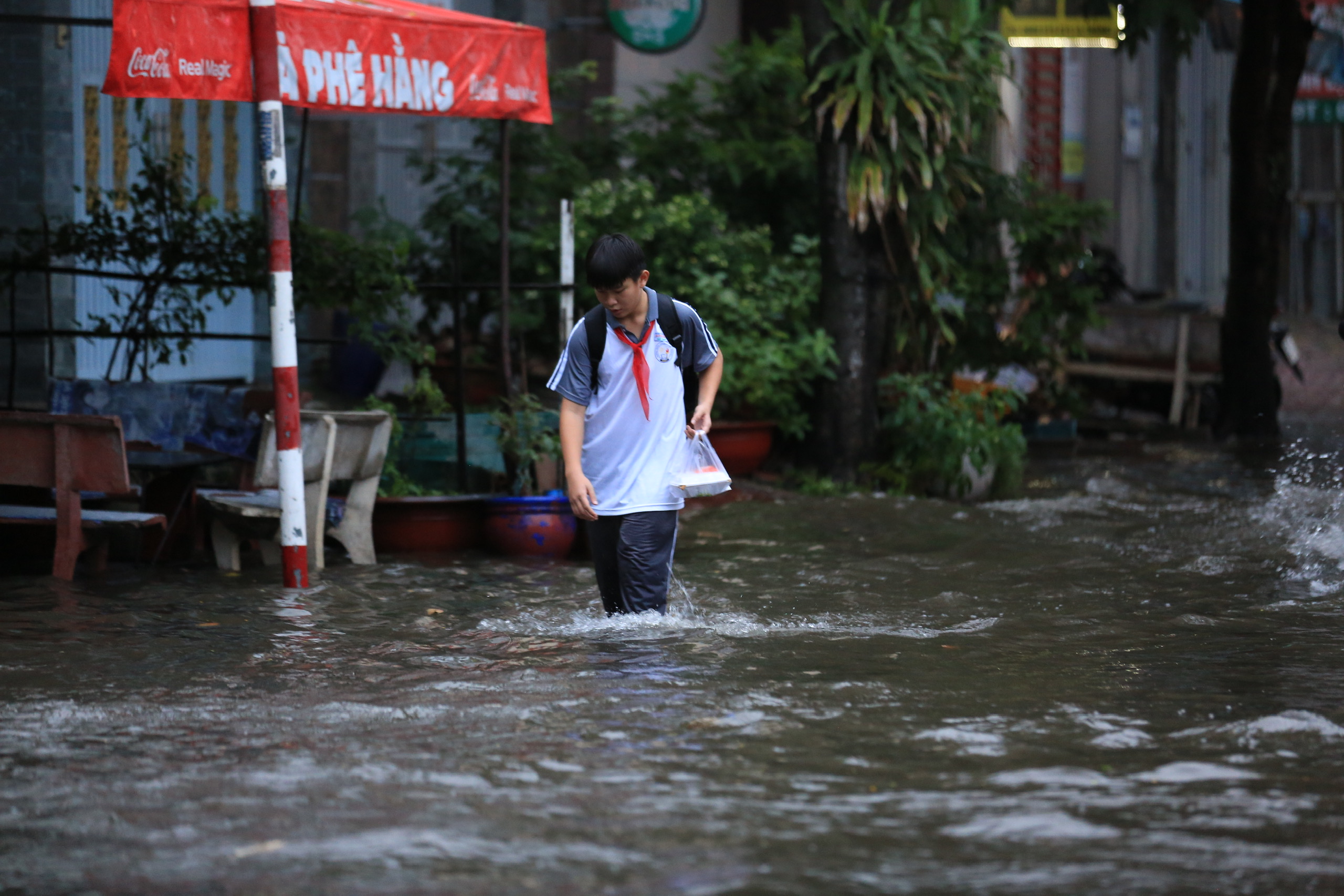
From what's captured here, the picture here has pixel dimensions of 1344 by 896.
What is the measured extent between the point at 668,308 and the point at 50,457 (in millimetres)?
3551

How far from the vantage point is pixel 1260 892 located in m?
3.40

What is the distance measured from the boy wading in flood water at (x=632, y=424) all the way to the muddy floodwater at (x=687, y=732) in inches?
13.9

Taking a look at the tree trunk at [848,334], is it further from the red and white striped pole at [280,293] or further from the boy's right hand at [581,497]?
the boy's right hand at [581,497]

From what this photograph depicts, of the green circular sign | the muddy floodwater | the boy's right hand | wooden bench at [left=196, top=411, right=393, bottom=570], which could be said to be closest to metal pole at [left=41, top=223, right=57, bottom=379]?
wooden bench at [left=196, top=411, right=393, bottom=570]

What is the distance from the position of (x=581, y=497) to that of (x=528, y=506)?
10.3 ft

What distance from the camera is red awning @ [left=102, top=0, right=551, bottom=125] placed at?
755 cm

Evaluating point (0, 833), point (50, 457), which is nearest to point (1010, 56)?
point (50, 457)

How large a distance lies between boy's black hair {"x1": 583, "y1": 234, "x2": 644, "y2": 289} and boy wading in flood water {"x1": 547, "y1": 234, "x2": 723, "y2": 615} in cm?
13

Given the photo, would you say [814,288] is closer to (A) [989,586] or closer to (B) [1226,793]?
(A) [989,586]

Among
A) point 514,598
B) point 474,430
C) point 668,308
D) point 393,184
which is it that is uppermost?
point 393,184

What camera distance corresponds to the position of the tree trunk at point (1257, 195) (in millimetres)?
15305

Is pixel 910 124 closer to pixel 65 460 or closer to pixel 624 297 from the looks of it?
pixel 624 297

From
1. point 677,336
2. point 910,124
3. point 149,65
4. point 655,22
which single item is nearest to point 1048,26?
point 655,22

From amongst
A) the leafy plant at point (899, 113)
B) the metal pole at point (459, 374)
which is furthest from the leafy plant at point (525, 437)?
the leafy plant at point (899, 113)
